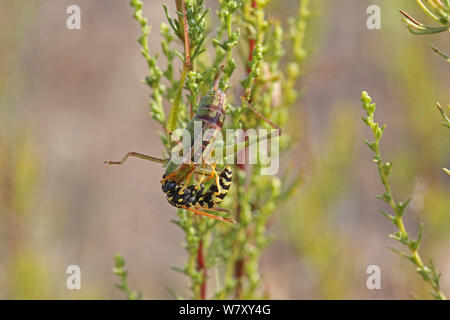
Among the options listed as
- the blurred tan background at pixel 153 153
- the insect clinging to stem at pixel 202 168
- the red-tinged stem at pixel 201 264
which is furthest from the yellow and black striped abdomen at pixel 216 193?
the blurred tan background at pixel 153 153

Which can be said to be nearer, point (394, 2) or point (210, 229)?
point (210, 229)

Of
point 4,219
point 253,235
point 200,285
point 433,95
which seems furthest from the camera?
point 433,95

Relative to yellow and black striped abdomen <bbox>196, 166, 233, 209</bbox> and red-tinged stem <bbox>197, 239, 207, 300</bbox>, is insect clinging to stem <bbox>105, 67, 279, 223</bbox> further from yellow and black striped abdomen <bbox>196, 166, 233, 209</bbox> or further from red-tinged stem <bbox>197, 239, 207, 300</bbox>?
red-tinged stem <bbox>197, 239, 207, 300</bbox>

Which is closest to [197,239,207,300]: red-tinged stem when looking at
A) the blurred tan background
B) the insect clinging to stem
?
the insect clinging to stem

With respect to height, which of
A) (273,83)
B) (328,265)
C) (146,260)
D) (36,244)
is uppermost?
(273,83)

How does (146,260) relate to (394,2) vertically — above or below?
below

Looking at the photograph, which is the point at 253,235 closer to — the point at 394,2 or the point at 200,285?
the point at 200,285

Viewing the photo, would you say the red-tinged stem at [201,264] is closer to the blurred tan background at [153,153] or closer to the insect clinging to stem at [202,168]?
the insect clinging to stem at [202,168]
